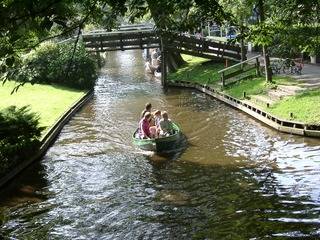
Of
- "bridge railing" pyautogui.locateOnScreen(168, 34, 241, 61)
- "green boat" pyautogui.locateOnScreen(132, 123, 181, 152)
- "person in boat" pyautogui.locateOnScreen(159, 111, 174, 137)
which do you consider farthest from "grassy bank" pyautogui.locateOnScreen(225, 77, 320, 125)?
"bridge railing" pyautogui.locateOnScreen(168, 34, 241, 61)

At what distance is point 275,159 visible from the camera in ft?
54.5

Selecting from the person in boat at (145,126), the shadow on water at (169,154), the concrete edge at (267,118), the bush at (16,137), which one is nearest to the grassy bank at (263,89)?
the concrete edge at (267,118)

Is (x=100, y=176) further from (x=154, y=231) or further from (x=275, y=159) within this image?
(x=275, y=159)

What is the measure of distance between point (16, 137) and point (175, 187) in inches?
245

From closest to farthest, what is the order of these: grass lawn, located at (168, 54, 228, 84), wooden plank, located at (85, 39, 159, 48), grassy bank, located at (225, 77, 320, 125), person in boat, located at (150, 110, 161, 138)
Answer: person in boat, located at (150, 110, 161, 138), grassy bank, located at (225, 77, 320, 125), grass lawn, located at (168, 54, 228, 84), wooden plank, located at (85, 39, 159, 48)

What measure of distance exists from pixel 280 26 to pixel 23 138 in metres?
11.2

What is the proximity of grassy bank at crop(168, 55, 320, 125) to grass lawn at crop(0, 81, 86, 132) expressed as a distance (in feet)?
28.4

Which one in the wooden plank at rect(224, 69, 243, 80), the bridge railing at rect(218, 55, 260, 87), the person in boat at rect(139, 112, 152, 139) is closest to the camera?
the person in boat at rect(139, 112, 152, 139)

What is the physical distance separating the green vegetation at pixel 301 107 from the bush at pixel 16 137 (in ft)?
34.4

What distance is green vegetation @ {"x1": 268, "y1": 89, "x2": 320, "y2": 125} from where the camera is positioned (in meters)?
19.6

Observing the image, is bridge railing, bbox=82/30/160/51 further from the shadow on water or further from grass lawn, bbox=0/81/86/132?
the shadow on water

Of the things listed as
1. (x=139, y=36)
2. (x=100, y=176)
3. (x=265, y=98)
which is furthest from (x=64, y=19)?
(x=139, y=36)

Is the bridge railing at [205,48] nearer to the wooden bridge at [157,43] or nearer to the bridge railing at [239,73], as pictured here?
the wooden bridge at [157,43]

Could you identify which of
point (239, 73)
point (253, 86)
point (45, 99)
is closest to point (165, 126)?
point (253, 86)
